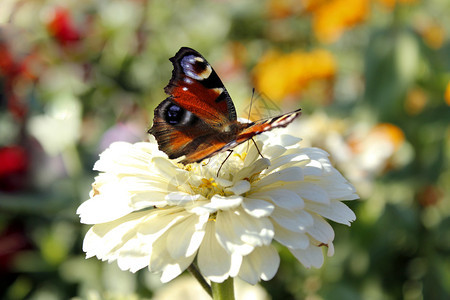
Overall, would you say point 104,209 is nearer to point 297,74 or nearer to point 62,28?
point 62,28

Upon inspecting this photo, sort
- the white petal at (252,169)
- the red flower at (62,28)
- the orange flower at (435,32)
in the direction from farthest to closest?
1. the orange flower at (435,32)
2. the red flower at (62,28)
3. the white petal at (252,169)

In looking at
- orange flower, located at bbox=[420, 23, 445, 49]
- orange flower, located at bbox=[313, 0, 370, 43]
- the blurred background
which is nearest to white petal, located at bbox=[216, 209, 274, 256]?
the blurred background

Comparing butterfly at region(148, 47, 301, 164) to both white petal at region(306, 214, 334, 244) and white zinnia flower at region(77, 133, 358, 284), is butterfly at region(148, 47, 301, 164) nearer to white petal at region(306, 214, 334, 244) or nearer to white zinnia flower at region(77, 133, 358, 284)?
white zinnia flower at region(77, 133, 358, 284)

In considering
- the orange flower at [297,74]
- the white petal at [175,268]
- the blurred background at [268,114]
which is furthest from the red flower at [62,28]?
the white petal at [175,268]

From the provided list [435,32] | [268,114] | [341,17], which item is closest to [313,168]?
[268,114]

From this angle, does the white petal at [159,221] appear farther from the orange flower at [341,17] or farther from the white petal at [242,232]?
the orange flower at [341,17]

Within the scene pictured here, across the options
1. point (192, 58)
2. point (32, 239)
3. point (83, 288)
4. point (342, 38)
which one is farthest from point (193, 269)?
point (342, 38)

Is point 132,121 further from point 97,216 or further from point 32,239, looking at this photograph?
point 97,216
